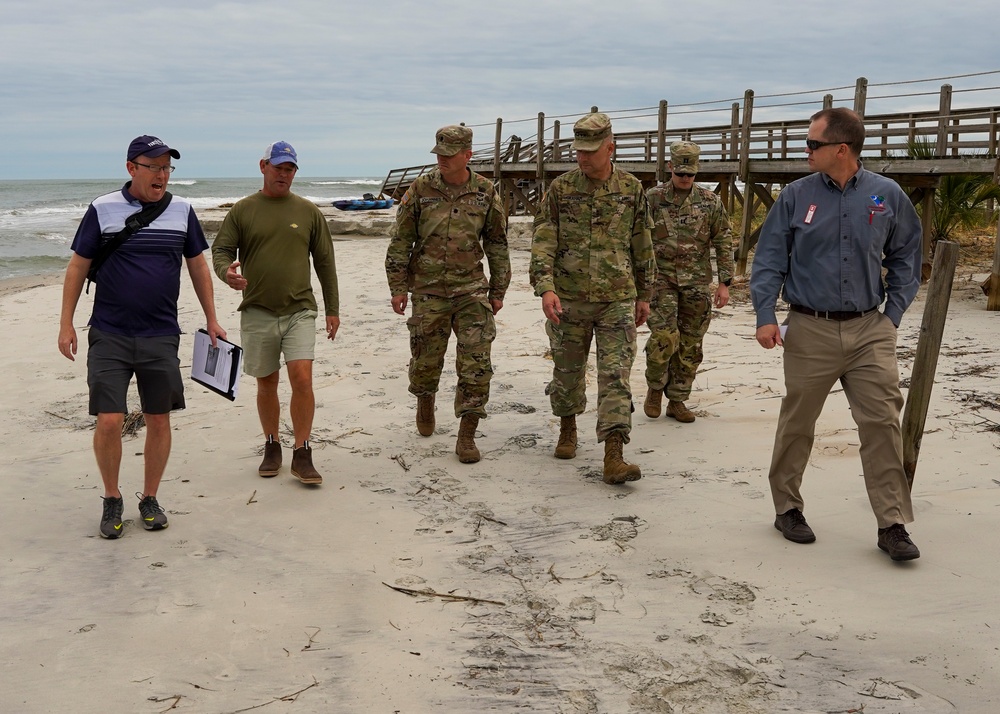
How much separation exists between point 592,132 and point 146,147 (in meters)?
2.34

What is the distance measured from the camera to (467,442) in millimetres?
5879

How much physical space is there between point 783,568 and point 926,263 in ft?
34.2

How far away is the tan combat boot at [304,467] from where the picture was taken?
534 cm

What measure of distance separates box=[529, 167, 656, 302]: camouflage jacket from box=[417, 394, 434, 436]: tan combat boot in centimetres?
130

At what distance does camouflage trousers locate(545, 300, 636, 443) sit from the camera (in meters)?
5.34

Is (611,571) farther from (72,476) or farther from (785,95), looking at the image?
(785,95)

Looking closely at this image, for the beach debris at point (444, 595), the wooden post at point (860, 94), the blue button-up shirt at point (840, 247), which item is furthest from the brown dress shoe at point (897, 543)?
the wooden post at point (860, 94)

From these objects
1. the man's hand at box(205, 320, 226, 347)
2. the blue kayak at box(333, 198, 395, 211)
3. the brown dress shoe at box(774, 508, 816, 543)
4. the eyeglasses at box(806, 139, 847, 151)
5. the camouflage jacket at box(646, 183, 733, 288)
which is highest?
the eyeglasses at box(806, 139, 847, 151)

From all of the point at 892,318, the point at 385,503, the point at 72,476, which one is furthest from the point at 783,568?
the point at 72,476

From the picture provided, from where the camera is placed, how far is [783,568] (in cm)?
413

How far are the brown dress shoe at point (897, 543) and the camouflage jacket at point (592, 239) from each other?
199 centimetres

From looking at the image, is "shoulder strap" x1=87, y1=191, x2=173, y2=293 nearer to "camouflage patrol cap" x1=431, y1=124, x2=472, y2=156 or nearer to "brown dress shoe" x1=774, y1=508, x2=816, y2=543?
"camouflage patrol cap" x1=431, y1=124, x2=472, y2=156

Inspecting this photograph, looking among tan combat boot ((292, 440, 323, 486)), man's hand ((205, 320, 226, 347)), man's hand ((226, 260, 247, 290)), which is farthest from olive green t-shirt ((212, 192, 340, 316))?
tan combat boot ((292, 440, 323, 486))

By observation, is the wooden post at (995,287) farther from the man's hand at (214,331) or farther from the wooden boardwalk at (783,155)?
the man's hand at (214,331)
